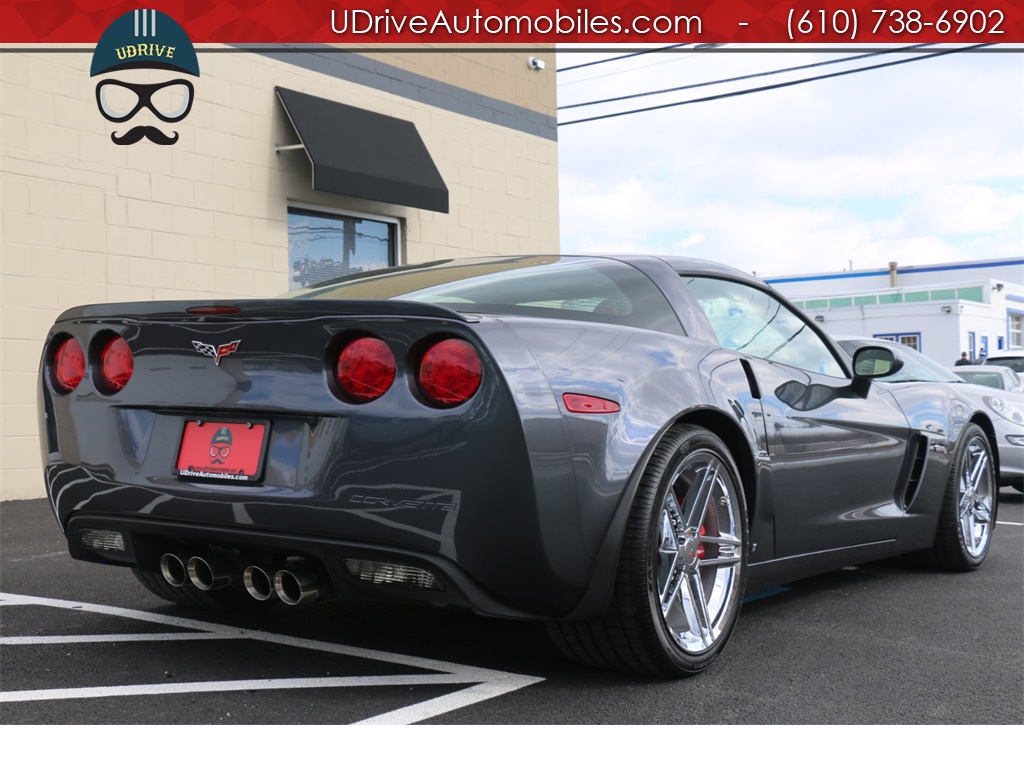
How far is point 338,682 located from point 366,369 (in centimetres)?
92

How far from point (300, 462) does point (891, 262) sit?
64201 millimetres

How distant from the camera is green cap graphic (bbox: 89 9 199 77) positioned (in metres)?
9.60

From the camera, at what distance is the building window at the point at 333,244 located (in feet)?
36.6

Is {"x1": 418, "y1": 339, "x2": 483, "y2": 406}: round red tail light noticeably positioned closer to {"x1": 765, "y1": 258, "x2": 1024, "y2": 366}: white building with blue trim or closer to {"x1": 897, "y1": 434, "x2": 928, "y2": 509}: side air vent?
{"x1": 897, "y1": 434, "x2": 928, "y2": 509}: side air vent

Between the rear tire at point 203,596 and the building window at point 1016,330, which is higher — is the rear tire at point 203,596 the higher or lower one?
the lower one

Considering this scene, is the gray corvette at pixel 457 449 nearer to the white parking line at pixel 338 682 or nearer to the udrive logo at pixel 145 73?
the white parking line at pixel 338 682

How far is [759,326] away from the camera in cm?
421

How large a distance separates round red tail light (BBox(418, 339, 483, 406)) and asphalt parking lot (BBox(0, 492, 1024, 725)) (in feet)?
2.66

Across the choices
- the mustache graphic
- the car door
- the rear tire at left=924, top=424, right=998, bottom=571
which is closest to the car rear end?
the car door

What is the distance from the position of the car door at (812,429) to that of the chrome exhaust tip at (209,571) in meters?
1.80
